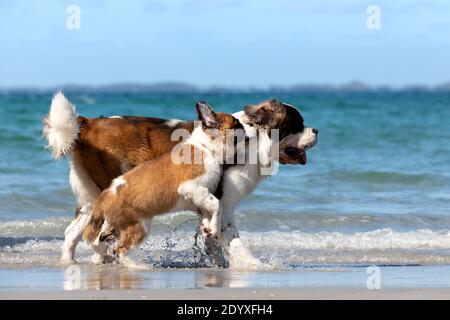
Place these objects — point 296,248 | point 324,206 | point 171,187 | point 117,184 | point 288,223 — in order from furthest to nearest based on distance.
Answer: point 324,206 < point 288,223 < point 296,248 < point 117,184 < point 171,187

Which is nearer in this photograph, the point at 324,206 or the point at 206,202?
the point at 206,202

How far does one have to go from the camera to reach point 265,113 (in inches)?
335

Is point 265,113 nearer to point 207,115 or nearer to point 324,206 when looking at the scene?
point 207,115

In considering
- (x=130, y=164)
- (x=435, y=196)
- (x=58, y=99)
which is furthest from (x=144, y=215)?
(x=435, y=196)

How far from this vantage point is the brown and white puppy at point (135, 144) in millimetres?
8555

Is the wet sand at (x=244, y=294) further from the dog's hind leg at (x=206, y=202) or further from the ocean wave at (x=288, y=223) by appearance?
the ocean wave at (x=288, y=223)

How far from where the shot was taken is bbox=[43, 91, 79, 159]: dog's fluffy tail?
8547 millimetres

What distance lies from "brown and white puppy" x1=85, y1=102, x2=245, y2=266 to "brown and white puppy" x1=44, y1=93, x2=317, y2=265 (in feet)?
0.58

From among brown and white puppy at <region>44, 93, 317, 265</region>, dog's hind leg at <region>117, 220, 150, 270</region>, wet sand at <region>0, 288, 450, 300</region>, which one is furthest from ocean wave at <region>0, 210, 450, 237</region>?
wet sand at <region>0, 288, 450, 300</region>

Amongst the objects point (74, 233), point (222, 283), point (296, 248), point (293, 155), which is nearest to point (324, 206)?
point (296, 248)

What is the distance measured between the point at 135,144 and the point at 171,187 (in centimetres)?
71

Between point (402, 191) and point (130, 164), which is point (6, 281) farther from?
point (402, 191)
